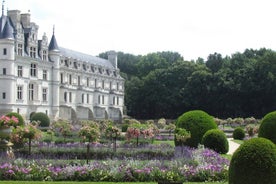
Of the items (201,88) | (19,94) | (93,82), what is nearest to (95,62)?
(93,82)

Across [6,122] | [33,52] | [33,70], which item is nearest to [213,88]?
[33,70]

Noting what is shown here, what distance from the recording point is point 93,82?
2736 inches

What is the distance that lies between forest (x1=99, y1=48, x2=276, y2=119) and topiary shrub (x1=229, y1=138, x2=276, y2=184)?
57204mm

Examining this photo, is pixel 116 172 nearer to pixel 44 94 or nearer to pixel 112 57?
pixel 44 94

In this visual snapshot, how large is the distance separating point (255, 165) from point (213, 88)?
60052mm

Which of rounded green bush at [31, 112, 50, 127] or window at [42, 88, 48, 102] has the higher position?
window at [42, 88, 48, 102]

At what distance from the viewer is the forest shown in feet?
218

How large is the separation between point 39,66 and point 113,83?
22.9 m

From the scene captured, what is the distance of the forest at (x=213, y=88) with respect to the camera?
218 feet

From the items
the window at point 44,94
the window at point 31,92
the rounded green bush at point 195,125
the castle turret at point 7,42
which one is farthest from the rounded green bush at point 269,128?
the window at point 44,94

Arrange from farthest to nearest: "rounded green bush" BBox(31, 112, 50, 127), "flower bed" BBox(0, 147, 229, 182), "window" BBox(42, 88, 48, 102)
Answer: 1. "window" BBox(42, 88, 48, 102)
2. "rounded green bush" BBox(31, 112, 50, 127)
3. "flower bed" BBox(0, 147, 229, 182)

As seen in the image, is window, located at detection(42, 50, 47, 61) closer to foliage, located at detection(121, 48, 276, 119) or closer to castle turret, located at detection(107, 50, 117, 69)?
foliage, located at detection(121, 48, 276, 119)

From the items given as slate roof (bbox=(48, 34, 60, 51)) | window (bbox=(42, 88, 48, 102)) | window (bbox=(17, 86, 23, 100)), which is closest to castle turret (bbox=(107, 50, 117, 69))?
slate roof (bbox=(48, 34, 60, 51))

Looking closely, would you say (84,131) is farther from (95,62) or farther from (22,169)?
(95,62)
